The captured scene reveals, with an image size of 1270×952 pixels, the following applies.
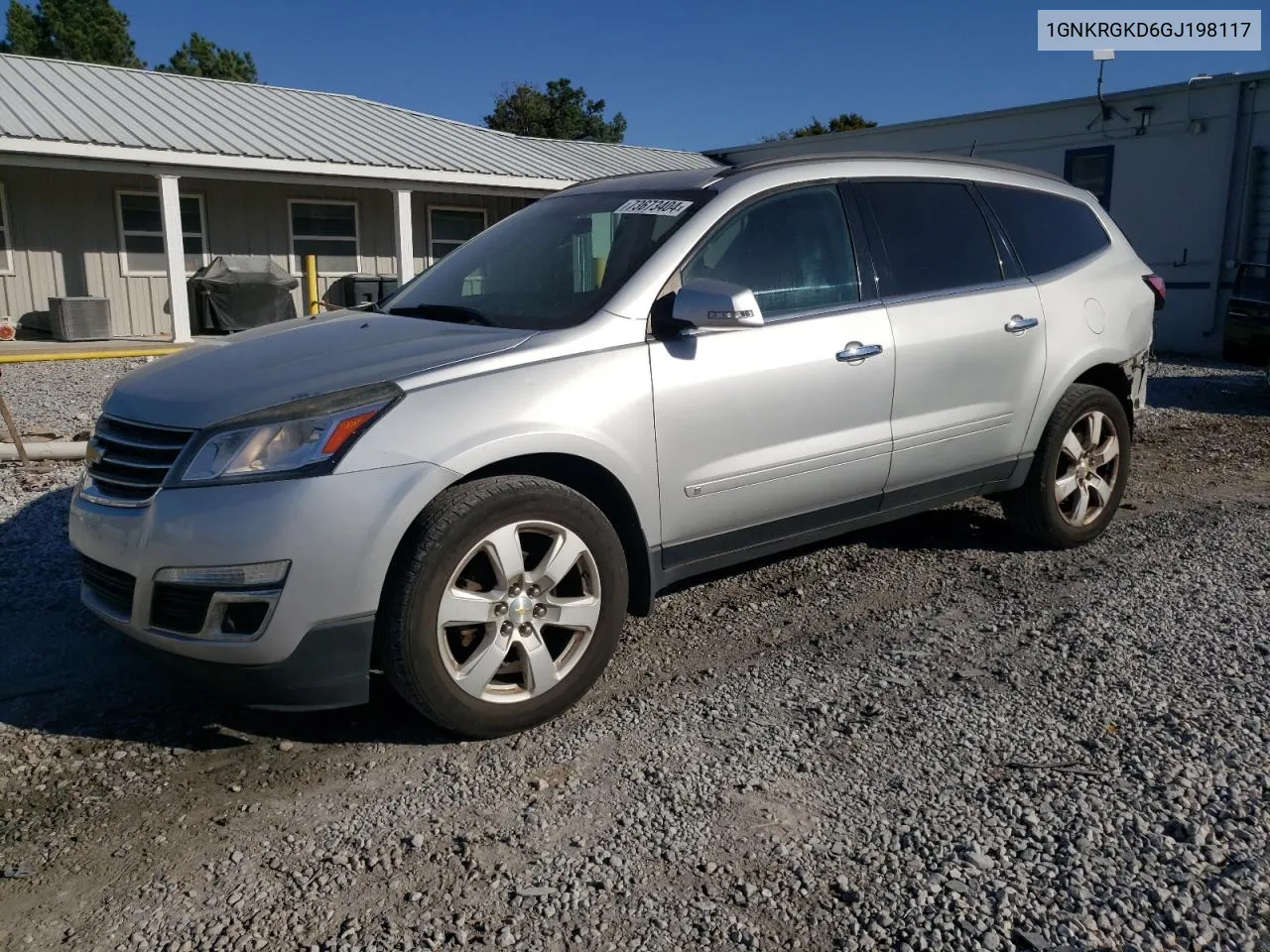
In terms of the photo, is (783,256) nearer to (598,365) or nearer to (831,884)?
(598,365)

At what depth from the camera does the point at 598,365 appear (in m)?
3.34

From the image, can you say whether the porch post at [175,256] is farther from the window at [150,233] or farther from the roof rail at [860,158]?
the roof rail at [860,158]

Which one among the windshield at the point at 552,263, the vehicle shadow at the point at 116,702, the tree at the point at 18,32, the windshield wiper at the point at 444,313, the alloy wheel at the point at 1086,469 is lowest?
the vehicle shadow at the point at 116,702

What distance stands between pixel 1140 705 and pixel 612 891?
6.37 ft

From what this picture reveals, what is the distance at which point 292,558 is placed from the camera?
2812 millimetres

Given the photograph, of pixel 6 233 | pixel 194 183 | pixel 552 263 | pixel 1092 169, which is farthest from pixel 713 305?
pixel 194 183

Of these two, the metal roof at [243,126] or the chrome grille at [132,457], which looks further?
the metal roof at [243,126]

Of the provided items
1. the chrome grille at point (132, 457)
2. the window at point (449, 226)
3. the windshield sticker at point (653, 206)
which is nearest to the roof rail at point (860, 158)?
the windshield sticker at point (653, 206)

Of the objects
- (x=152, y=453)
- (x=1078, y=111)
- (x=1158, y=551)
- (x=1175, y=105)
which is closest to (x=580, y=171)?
(x=1078, y=111)

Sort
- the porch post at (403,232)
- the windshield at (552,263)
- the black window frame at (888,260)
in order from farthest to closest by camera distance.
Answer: the porch post at (403,232) → the black window frame at (888,260) → the windshield at (552,263)

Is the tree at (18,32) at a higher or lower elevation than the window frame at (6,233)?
higher

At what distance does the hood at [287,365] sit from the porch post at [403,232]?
13838 millimetres

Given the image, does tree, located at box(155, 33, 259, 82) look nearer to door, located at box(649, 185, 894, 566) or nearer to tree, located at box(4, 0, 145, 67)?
tree, located at box(4, 0, 145, 67)

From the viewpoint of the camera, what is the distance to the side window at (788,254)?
3.79 meters
